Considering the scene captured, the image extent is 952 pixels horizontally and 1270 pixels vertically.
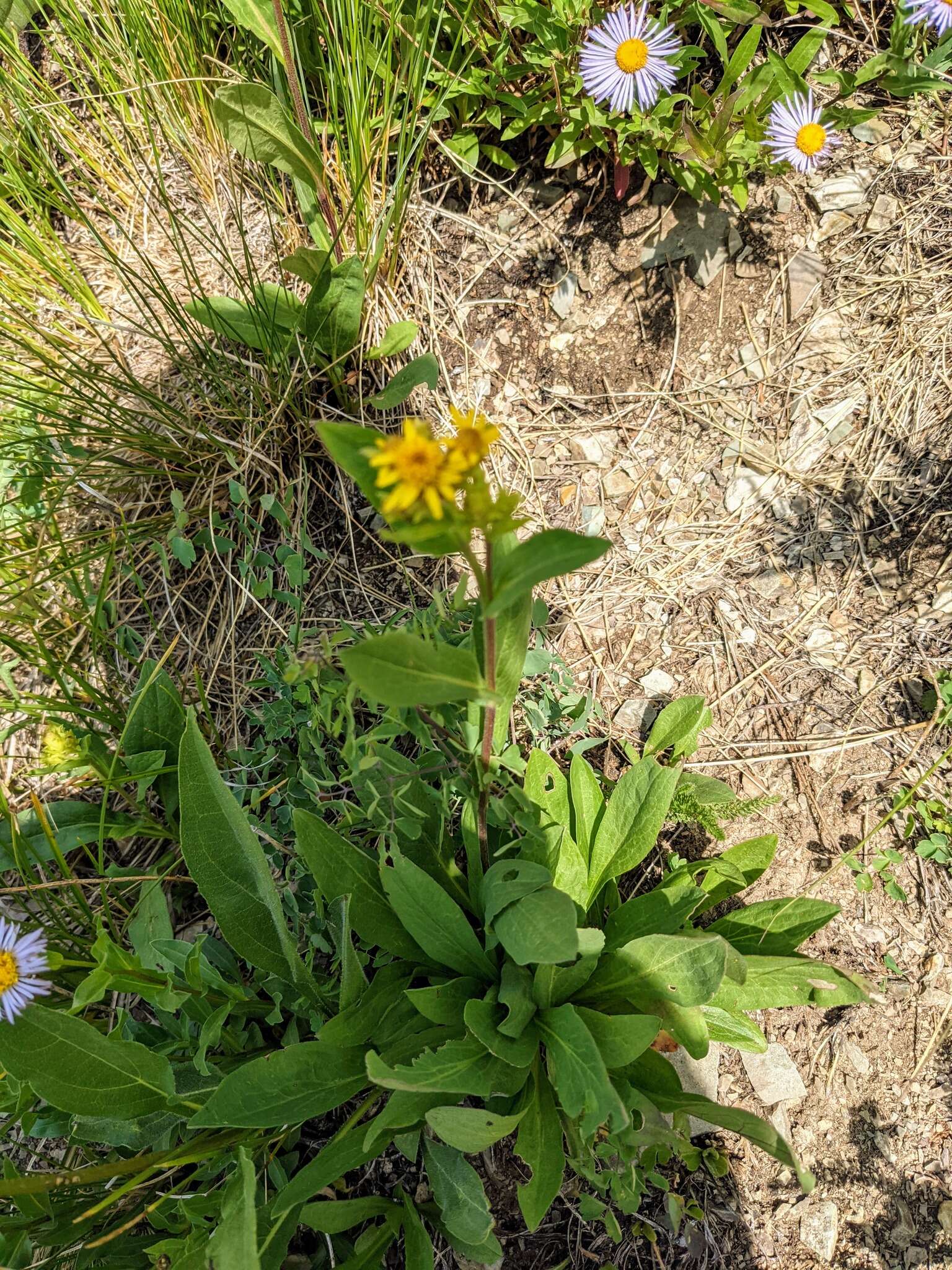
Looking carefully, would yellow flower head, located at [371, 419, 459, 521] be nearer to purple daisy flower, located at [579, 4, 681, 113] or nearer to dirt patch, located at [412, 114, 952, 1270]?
dirt patch, located at [412, 114, 952, 1270]

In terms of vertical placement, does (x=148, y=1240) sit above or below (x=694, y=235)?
below

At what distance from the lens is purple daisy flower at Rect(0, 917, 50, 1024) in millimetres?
1375

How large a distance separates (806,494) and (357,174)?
139 centimetres

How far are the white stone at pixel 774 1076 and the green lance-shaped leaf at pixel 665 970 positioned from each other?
485mm

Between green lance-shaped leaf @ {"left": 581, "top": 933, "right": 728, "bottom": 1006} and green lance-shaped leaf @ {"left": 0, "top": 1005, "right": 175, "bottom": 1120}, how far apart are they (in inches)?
31.3

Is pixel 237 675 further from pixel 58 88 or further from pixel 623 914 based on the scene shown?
pixel 58 88

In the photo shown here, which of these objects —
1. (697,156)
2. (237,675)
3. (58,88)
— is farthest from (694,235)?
(58,88)

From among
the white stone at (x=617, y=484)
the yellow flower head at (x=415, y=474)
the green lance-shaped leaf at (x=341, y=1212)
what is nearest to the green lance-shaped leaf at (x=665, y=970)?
the green lance-shaped leaf at (x=341, y=1212)

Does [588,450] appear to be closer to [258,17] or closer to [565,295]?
[565,295]

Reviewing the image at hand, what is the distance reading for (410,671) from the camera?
1.05m

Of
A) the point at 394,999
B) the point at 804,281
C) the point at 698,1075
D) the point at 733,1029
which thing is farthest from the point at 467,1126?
the point at 804,281

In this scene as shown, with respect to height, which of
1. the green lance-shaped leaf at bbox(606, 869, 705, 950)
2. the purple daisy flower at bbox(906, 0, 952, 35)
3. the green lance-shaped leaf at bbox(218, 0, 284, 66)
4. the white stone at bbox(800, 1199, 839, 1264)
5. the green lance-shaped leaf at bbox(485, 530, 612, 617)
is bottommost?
the white stone at bbox(800, 1199, 839, 1264)

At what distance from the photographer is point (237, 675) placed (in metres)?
2.15

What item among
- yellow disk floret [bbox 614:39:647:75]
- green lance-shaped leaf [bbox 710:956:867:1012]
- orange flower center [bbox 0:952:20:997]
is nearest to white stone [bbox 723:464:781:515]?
yellow disk floret [bbox 614:39:647:75]
